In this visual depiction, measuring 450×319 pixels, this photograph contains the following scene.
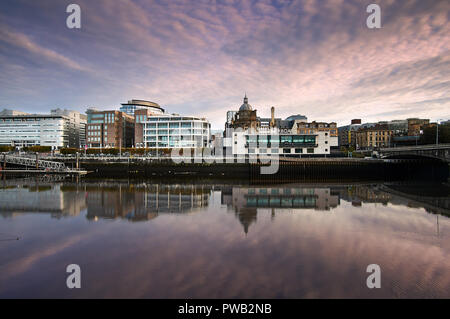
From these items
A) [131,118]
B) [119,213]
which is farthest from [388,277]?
[131,118]

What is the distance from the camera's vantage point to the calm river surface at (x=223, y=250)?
8406mm

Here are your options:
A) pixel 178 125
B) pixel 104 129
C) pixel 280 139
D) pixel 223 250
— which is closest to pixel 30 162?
pixel 104 129

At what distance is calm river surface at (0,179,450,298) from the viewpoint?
331 inches

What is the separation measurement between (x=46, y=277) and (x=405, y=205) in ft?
91.4

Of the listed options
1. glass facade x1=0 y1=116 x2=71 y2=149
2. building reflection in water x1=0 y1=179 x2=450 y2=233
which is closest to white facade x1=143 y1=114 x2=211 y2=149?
glass facade x1=0 y1=116 x2=71 y2=149

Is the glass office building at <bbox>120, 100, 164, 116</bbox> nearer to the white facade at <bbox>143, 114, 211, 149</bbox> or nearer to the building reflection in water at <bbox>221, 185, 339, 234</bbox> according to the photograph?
the white facade at <bbox>143, 114, 211, 149</bbox>

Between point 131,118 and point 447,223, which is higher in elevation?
point 131,118

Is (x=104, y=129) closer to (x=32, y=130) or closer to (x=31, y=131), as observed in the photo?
(x=32, y=130)

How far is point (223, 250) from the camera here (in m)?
11.7

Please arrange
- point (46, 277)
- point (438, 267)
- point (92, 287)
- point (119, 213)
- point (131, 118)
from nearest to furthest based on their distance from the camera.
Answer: point (92, 287)
point (46, 277)
point (438, 267)
point (119, 213)
point (131, 118)

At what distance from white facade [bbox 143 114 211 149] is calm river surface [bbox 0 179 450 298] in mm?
77844

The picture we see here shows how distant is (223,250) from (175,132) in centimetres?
9158

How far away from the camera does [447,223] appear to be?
55.5 feet
